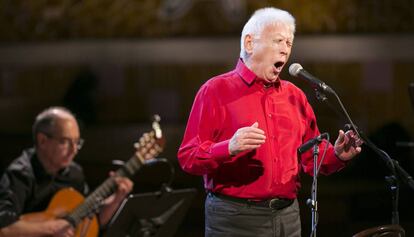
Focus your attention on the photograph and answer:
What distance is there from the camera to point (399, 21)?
5938mm

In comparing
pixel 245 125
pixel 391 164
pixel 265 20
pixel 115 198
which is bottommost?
pixel 115 198

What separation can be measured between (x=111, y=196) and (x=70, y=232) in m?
0.29

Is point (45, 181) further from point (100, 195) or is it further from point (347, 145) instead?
point (347, 145)

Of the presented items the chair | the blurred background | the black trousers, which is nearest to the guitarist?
the black trousers

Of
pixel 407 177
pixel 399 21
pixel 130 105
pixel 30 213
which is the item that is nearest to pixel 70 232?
pixel 30 213

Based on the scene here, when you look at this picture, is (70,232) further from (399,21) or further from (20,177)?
(399,21)

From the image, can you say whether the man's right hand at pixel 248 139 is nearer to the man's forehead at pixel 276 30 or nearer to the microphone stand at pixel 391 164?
the microphone stand at pixel 391 164

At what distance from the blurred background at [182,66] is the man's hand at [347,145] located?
8.80 feet

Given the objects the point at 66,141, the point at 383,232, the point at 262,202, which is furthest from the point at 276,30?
the point at 66,141

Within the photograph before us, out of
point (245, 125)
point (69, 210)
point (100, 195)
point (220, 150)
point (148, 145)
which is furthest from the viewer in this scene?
point (69, 210)

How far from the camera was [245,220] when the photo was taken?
118 inches

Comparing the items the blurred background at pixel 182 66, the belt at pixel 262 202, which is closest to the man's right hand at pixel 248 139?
the belt at pixel 262 202

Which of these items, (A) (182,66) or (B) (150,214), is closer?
(B) (150,214)

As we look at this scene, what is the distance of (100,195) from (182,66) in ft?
7.78
